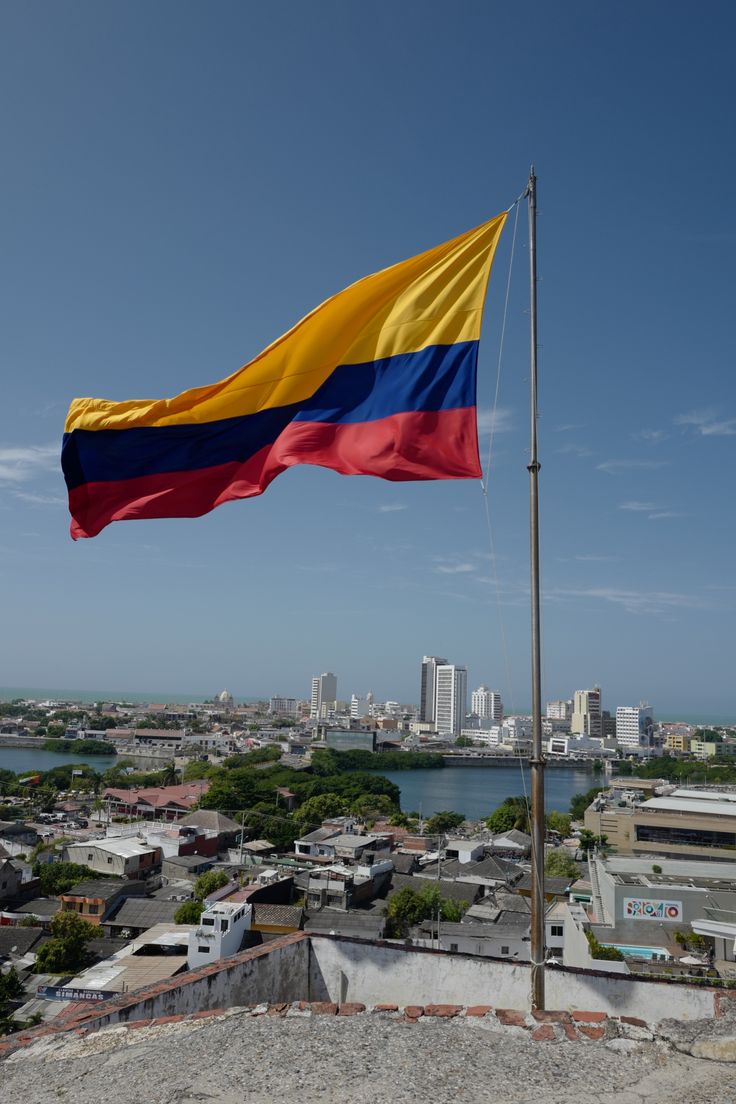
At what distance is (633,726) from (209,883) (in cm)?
7076

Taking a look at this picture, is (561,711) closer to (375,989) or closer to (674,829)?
(674,829)

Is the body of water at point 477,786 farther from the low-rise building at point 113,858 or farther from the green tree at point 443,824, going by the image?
the low-rise building at point 113,858

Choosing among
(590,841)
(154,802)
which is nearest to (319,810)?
(154,802)

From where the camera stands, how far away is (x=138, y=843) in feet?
60.3

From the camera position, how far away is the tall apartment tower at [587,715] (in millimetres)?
80125

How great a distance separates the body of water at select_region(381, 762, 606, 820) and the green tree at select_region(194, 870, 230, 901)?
1601cm

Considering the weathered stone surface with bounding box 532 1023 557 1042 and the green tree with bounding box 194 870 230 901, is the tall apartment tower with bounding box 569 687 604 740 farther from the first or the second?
the weathered stone surface with bounding box 532 1023 557 1042

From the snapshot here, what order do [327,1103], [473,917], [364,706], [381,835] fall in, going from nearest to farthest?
1. [327,1103]
2. [473,917]
3. [381,835]
4. [364,706]

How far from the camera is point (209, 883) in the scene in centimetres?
1470

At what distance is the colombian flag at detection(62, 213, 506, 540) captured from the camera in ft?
9.38

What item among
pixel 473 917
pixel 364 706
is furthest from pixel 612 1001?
pixel 364 706

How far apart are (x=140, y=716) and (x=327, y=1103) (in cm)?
8504

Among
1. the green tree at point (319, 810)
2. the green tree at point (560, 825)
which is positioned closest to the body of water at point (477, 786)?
the green tree at point (560, 825)

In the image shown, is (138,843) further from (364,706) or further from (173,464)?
(364,706)
